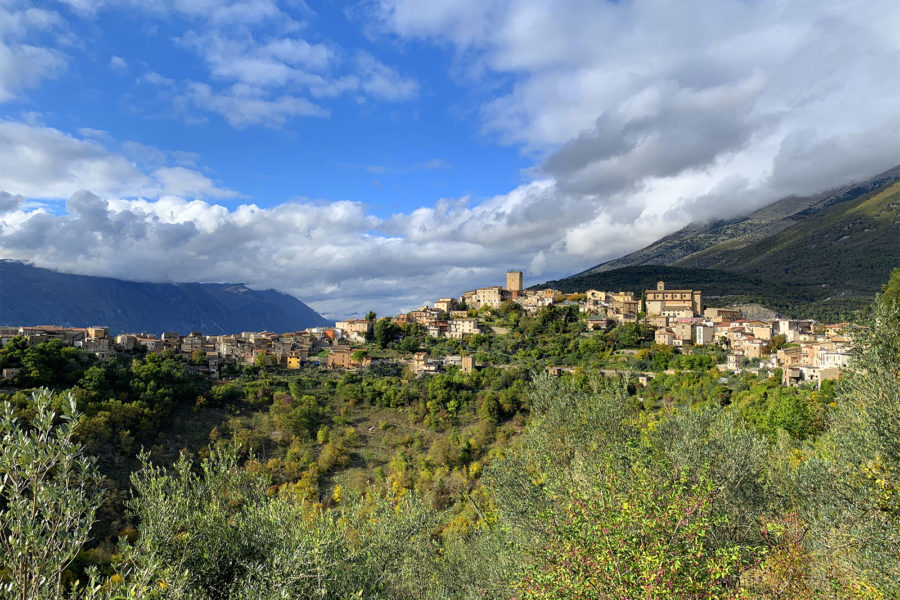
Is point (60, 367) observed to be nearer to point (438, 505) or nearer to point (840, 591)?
Result: point (438, 505)

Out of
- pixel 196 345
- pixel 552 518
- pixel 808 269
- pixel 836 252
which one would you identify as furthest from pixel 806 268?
pixel 552 518

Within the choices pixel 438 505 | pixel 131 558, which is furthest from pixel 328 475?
pixel 131 558

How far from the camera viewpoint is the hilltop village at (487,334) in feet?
139

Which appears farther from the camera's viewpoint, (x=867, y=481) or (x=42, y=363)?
(x=42, y=363)

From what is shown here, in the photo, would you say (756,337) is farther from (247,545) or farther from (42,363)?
(42,363)

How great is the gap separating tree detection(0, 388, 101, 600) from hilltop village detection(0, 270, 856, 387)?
40.6 m

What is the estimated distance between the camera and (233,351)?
54594mm

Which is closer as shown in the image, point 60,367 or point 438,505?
point 438,505

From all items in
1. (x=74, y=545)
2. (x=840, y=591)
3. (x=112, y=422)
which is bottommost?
(x=112, y=422)

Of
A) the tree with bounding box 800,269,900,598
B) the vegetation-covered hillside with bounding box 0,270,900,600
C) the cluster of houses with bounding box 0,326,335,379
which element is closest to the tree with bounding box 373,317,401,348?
the cluster of houses with bounding box 0,326,335,379

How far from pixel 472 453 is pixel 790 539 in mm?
27280

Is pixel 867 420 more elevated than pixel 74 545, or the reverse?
pixel 74 545

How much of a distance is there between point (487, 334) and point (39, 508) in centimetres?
5819

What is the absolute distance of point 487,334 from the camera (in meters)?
62.1
